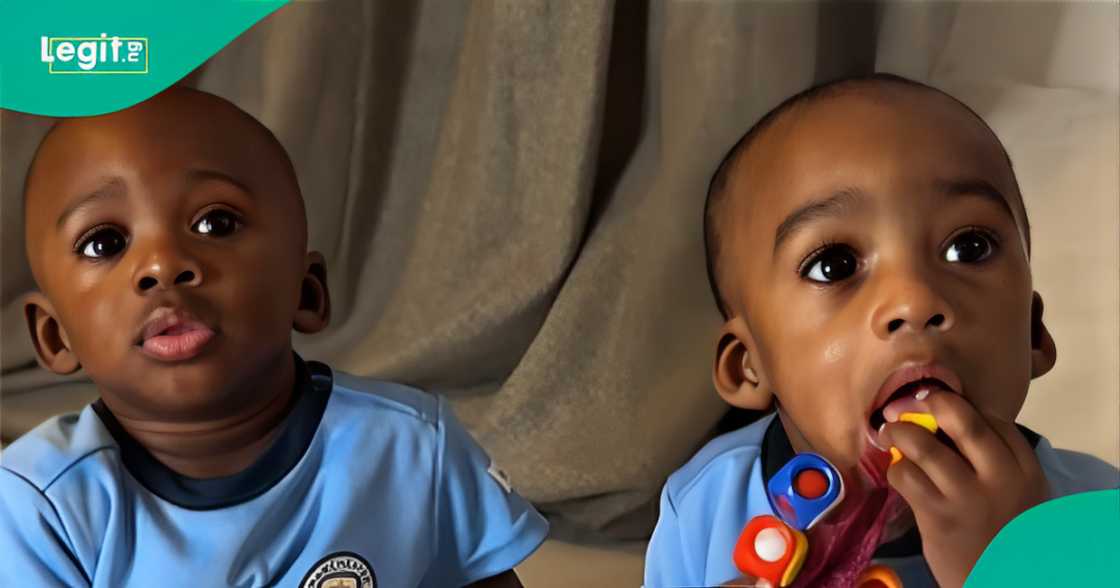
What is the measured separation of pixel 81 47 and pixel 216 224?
108mm

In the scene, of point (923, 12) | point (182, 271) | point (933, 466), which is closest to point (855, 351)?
point (933, 466)

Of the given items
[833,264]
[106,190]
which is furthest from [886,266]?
[106,190]

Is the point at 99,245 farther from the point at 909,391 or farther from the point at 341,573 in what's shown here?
the point at 909,391

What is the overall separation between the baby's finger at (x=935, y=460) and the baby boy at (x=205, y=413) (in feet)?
0.90

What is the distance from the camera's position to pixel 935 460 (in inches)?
21.1

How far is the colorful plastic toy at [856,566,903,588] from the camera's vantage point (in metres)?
0.54

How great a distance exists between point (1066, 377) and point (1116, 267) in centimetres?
7

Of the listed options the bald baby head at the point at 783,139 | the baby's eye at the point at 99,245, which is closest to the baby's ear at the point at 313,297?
the baby's eye at the point at 99,245

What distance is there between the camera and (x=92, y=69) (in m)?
0.62

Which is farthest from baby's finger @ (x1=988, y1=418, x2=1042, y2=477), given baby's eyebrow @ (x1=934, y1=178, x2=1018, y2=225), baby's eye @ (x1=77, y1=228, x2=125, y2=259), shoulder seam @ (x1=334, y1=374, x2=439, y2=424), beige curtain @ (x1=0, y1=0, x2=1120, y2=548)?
baby's eye @ (x1=77, y1=228, x2=125, y2=259)

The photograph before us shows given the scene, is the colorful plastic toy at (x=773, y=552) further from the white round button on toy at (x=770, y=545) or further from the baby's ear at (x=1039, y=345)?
the baby's ear at (x=1039, y=345)

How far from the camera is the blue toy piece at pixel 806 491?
0.55m

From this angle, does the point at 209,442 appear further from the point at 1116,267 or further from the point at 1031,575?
the point at 1116,267

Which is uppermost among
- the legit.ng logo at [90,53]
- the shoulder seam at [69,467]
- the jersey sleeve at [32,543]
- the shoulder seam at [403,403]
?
the legit.ng logo at [90,53]
